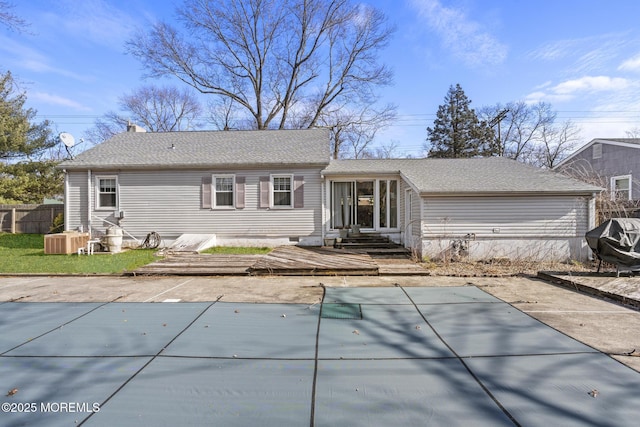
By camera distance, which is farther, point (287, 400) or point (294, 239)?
point (294, 239)

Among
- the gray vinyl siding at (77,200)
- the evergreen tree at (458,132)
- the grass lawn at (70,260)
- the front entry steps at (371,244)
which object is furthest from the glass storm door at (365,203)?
the evergreen tree at (458,132)

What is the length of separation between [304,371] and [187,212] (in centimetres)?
1062

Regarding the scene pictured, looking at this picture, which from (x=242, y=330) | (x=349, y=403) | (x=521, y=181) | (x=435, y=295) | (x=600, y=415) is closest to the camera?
(x=600, y=415)

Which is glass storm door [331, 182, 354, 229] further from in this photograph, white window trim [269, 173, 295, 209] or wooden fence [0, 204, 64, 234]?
wooden fence [0, 204, 64, 234]

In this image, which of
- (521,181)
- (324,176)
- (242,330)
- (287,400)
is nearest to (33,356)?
(242,330)

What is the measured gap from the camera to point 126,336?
4.18 m

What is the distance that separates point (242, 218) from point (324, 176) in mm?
3639

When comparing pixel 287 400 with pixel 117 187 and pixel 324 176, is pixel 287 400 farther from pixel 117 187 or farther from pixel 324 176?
pixel 117 187

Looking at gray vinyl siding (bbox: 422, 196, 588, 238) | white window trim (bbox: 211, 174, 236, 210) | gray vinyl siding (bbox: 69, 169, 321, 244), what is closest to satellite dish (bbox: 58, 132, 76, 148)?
gray vinyl siding (bbox: 69, 169, 321, 244)

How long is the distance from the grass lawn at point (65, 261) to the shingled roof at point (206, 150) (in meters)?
3.49

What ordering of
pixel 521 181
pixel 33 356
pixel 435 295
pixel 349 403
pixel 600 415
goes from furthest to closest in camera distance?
pixel 521 181, pixel 435 295, pixel 33 356, pixel 349 403, pixel 600 415

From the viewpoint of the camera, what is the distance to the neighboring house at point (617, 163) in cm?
1511

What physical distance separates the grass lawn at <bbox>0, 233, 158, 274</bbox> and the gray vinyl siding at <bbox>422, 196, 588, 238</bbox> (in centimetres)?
918

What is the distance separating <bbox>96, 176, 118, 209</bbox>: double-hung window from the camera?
1264cm
